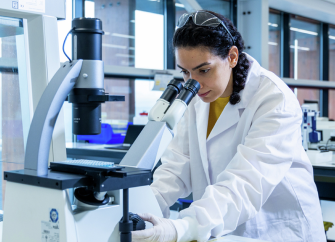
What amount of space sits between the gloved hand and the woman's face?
509 mm

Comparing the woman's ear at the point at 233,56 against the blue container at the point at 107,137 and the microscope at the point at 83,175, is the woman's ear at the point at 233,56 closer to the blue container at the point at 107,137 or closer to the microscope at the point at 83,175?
the microscope at the point at 83,175

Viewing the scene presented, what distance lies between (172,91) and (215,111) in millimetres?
656

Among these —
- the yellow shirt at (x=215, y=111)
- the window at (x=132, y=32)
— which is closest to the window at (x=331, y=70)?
the window at (x=132, y=32)

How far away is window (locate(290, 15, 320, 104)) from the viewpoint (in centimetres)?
686

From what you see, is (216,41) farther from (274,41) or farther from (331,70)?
(331,70)

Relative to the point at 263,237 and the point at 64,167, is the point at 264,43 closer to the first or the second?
the point at 263,237

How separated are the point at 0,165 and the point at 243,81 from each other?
86 centimetres

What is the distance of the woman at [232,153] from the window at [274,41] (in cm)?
532

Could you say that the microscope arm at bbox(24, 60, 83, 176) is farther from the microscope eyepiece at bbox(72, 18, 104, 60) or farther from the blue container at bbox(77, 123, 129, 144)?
the blue container at bbox(77, 123, 129, 144)

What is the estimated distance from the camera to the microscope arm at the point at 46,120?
0.81m

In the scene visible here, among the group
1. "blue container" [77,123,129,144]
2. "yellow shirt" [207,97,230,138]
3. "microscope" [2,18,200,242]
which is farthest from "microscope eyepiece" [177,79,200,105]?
"blue container" [77,123,129,144]

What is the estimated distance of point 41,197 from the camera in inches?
29.1

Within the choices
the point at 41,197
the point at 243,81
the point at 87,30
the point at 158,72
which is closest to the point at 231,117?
the point at 243,81

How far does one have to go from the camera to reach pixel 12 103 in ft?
3.82
